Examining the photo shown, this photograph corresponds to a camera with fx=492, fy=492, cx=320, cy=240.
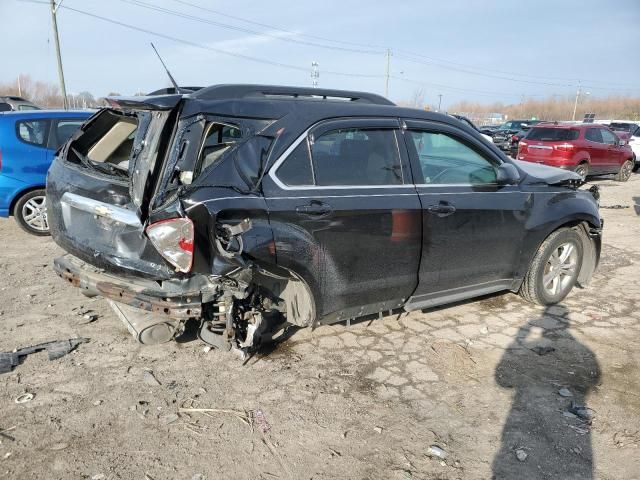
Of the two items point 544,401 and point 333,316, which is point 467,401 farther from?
point 333,316

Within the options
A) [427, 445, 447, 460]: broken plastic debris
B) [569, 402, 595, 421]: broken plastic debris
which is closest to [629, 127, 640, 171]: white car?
[569, 402, 595, 421]: broken plastic debris

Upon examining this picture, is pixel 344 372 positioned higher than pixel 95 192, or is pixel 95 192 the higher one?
pixel 95 192

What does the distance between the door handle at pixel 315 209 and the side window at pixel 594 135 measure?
42.6ft

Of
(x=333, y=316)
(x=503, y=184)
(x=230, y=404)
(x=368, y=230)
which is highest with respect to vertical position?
(x=503, y=184)

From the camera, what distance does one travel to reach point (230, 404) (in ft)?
10.3

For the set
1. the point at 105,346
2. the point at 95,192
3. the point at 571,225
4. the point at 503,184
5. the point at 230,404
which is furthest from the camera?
the point at 571,225

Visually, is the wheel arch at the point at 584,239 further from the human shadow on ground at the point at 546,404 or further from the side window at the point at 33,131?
the side window at the point at 33,131

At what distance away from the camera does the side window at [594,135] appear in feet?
45.2

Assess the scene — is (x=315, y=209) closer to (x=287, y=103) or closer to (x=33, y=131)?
(x=287, y=103)

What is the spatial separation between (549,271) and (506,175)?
1314 millimetres

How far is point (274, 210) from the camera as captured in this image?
306 centimetres

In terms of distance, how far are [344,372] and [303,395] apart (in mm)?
421

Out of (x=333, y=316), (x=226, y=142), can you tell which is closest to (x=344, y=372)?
(x=333, y=316)

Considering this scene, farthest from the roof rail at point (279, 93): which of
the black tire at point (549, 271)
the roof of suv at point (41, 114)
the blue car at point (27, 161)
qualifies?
the roof of suv at point (41, 114)
